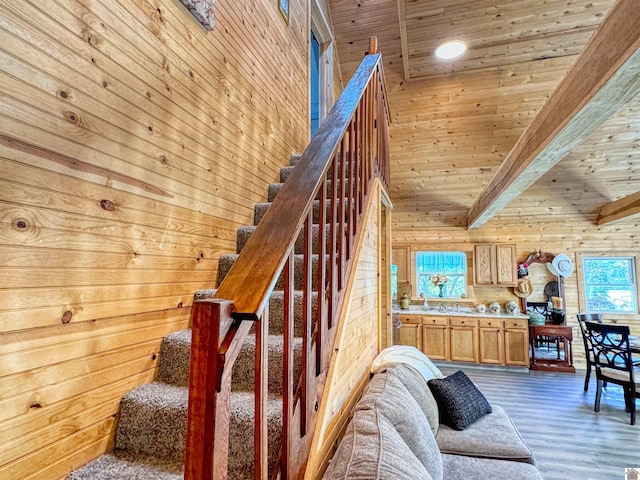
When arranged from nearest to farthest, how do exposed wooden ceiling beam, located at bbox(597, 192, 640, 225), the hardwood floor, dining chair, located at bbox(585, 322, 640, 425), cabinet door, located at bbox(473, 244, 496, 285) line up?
the hardwood floor → dining chair, located at bbox(585, 322, 640, 425) → exposed wooden ceiling beam, located at bbox(597, 192, 640, 225) → cabinet door, located at bbox(473, 244, 496, 285)

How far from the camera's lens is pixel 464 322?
19.1ft

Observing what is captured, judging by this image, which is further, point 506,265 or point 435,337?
point 506,265

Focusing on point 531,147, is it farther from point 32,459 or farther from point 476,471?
point 32,459

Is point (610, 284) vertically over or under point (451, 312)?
over

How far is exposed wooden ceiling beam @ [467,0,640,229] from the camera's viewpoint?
145 cm

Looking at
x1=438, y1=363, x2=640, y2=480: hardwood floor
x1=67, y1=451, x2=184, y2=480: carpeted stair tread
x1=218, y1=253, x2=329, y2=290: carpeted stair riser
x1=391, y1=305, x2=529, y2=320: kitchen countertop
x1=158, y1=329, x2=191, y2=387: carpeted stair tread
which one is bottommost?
x1=438, y1=363, x2=640, y2=480: hardwood floor

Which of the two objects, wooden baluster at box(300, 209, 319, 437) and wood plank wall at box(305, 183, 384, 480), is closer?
wooden baluster at box(300, 209, 319, 437)

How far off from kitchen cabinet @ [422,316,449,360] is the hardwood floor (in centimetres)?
44

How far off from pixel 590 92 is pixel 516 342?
15.9 feet

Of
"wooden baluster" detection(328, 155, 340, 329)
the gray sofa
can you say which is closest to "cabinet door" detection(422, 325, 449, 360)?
the gray sofa

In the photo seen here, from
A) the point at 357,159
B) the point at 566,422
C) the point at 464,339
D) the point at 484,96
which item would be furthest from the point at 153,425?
the point at 464,339

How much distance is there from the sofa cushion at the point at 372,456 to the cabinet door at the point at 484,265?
5.35 meters

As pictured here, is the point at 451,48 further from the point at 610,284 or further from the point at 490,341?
the point at 610,284

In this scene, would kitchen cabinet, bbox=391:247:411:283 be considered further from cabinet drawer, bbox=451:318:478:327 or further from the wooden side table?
the wooden side table
